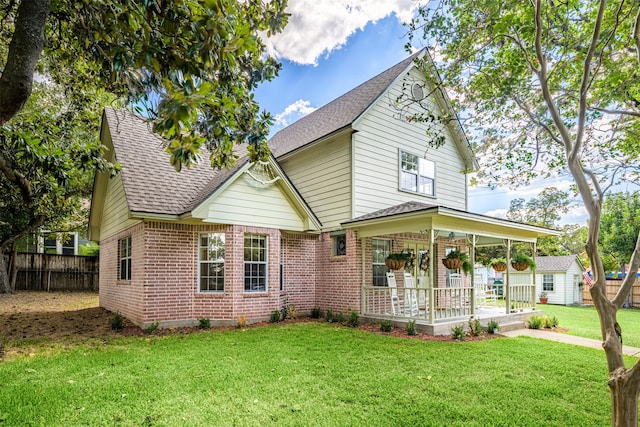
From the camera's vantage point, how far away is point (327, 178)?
11.9 metres

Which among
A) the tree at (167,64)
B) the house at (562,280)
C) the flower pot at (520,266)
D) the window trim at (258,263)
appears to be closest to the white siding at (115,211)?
the window trim at (258,263)

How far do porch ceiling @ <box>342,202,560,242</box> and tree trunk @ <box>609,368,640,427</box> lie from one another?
19.7 ft

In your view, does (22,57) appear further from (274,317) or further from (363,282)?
(363,282)

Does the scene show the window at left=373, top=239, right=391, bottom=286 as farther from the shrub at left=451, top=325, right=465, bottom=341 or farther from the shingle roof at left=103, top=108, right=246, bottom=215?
the shingle roof at left=103, top=108, right=246, bottom=215

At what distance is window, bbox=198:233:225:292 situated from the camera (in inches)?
395

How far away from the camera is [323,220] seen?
12047mm

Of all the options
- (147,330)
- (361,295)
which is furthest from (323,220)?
(147,330)

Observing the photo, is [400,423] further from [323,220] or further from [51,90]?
[51,90]

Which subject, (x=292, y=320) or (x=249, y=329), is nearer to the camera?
(x=249, y=329)

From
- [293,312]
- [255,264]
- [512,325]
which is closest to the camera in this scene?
[255,264]

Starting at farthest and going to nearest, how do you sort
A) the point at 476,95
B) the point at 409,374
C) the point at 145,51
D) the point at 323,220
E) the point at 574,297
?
the point at 574,297
the point at 323,220
the point at 476,95
the point at 409,374
the point at 145,51

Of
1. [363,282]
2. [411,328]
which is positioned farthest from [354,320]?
[411,328]

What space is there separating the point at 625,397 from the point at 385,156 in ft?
31.6

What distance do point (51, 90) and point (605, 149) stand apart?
18642 mm
